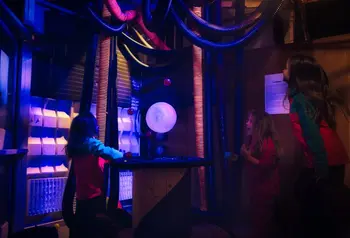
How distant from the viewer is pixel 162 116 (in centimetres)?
492

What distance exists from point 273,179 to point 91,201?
217cm

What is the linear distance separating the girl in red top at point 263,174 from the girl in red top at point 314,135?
356mm

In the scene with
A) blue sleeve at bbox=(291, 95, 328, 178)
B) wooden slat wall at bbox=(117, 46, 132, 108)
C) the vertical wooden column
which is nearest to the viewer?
blue sleeve at bbox=(291, 95, 328, 178)

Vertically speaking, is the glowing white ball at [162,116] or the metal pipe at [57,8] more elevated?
the metal pipe at [57,8]

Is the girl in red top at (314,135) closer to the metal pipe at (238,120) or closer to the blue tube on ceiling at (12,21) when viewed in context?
the metal pipe at (238,120)

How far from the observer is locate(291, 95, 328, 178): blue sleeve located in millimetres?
3412

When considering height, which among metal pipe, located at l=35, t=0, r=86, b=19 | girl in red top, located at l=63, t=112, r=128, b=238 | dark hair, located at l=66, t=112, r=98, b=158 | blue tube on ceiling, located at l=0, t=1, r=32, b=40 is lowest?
girl in red top, located at l=63, t=112, r=128, b=238

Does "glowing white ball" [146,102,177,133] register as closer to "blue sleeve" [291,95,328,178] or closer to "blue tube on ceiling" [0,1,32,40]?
"blue sleeve" [291,95,328,178]

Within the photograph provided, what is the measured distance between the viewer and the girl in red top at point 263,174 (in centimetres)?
375

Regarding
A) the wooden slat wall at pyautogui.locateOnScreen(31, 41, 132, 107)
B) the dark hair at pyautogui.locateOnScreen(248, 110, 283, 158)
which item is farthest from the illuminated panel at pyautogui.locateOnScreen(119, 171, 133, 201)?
the dark hair at pyautogui.locateOnScreen(248, 110, 283, 158)

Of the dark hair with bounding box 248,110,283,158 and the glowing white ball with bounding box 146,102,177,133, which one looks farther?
the glowing white ball with bounding box 146,102,177,133

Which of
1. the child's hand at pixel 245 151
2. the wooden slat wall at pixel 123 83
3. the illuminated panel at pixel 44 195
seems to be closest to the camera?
the child's hand at pixel 245 151

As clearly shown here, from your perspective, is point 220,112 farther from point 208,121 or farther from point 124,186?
point 124,186

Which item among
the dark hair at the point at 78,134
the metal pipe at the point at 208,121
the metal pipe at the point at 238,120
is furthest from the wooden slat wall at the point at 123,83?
the dark hair at the point at 78,134
